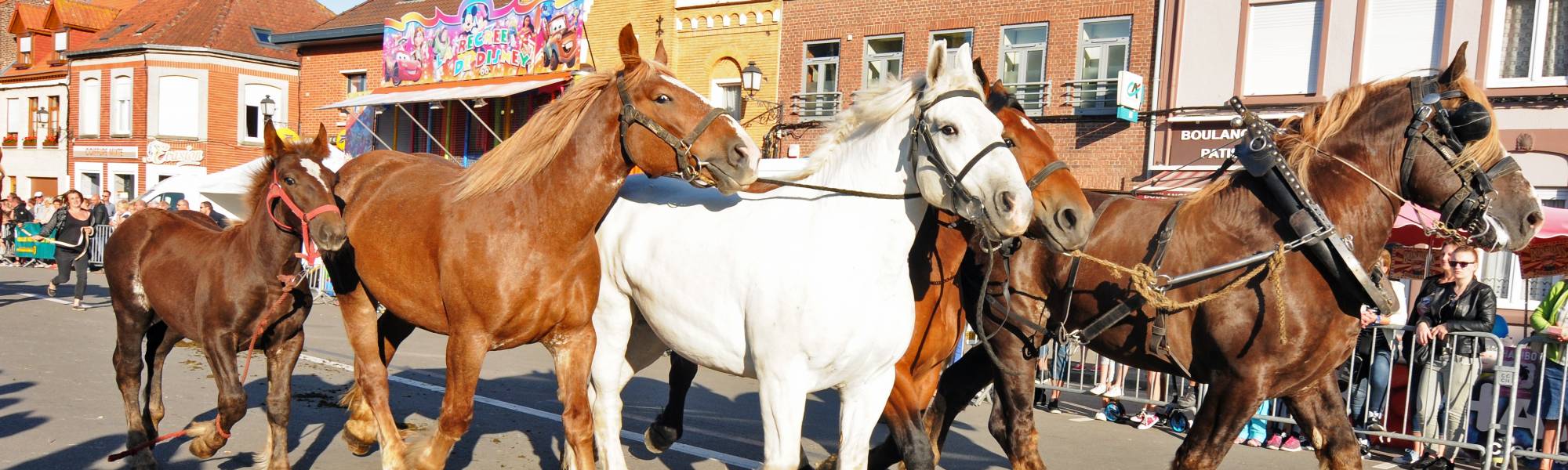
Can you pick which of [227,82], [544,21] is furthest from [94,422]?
[227,82]

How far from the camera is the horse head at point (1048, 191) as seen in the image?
363 centimetres

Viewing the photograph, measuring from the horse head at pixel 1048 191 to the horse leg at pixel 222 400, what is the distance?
395cm

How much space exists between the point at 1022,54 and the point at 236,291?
15504 millimetres

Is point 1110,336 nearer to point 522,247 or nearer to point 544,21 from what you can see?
point 522,247

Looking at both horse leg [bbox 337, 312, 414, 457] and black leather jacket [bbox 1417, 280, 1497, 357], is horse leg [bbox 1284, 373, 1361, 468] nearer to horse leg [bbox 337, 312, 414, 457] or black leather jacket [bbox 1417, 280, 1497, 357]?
black leather jacket [bbox 1417, 280, 1497, 357]

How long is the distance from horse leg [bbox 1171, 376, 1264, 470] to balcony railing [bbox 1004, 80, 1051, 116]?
14.0 metres

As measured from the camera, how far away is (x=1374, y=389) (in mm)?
8195

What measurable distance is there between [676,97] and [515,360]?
7462 mm

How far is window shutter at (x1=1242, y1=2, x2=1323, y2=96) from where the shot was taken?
1609 centimetres

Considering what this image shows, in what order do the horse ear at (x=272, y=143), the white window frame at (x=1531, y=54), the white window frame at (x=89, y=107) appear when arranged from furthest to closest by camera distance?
1. the white window frame at (x=89, y=107)
2. the white window frame at (x=1531, y=54)
3. the horse ear at (x=272, y=143)

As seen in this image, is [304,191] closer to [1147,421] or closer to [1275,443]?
[1147,421]

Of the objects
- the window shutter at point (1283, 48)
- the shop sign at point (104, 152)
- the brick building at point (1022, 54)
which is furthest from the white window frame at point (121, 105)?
the window shutter at point (1283, 48)

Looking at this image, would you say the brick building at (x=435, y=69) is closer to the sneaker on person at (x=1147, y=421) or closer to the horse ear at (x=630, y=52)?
the sneaker on person at (x=1147, y=421)

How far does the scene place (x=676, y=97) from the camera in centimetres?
417
